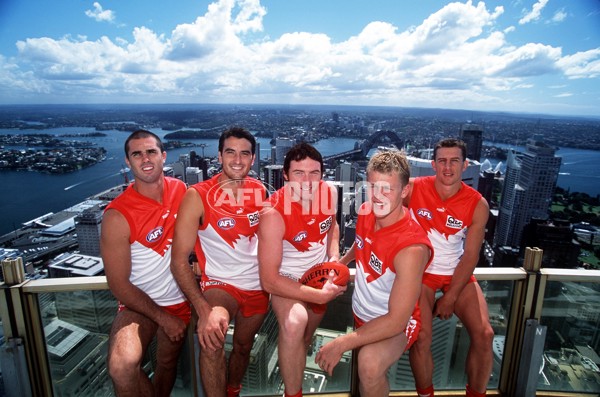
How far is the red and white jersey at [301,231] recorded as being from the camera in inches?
74.2

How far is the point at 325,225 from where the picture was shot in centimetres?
202

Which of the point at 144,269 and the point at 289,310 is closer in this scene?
the point at 289,310

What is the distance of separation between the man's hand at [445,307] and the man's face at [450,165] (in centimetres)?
77

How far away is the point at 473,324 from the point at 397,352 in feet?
2.53

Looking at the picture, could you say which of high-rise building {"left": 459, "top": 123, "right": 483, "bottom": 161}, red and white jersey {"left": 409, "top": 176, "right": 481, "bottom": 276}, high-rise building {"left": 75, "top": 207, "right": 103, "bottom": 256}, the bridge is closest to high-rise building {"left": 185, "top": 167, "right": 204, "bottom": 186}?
high-rise building {"left": 75, "top": 207, "right": 103, "bottom": 256}

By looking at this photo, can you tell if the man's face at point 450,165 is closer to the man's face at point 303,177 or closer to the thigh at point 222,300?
the man's face at point 303,177

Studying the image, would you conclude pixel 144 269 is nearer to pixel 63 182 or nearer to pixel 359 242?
pixel 359 242

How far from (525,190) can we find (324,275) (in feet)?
89.8

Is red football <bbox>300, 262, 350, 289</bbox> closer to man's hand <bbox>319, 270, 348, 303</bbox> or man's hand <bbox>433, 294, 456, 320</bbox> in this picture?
man's hand <bbox>319, 270, 348, 303</bbox>

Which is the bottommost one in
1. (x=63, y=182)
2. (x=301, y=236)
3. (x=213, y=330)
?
(x=63, y=182)

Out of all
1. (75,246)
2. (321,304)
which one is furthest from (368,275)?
(75,246)

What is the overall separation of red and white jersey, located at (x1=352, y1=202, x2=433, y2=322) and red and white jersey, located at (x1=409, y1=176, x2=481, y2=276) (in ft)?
2.09

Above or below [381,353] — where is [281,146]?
below

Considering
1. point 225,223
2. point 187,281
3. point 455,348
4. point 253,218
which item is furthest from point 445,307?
point 187,281
